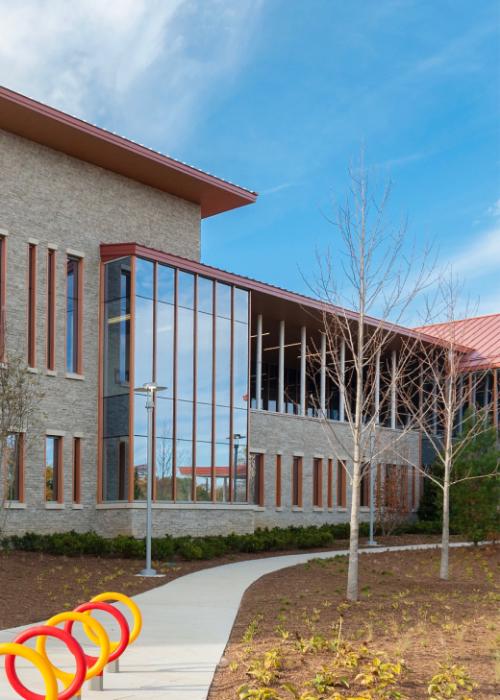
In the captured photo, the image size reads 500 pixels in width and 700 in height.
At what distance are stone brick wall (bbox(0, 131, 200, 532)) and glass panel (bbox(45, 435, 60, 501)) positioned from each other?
Result: 271 millimetres

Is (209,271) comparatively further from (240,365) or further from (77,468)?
(77,468)

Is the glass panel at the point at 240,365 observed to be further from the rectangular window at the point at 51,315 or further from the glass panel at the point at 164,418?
the rectangular window at the point at 51,315

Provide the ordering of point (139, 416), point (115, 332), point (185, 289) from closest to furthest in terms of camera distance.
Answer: point (139, 416) → point (115, 332) → point (185, 289)

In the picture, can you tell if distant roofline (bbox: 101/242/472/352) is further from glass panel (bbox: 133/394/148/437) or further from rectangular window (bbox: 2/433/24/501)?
rectangular window (bbox: 2/433/24/501)

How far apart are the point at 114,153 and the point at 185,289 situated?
4.72m

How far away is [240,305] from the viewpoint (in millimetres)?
31078

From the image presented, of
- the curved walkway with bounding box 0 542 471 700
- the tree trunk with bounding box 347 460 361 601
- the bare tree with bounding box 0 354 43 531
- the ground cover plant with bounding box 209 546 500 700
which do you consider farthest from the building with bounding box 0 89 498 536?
the tree trunk with bounding box 347 460 361 601

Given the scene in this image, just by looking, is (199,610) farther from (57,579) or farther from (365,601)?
(57,579)

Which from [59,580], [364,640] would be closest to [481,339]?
[59,580]

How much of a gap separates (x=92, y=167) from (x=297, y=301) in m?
Answer: 9.95

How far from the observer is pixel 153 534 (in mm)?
26672

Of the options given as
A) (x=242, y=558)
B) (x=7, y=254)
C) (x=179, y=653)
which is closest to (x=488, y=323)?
(x=242, y=558)

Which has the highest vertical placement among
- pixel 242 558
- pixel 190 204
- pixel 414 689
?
pixel 190 204

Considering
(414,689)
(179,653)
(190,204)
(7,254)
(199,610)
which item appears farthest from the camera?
(190,204)
